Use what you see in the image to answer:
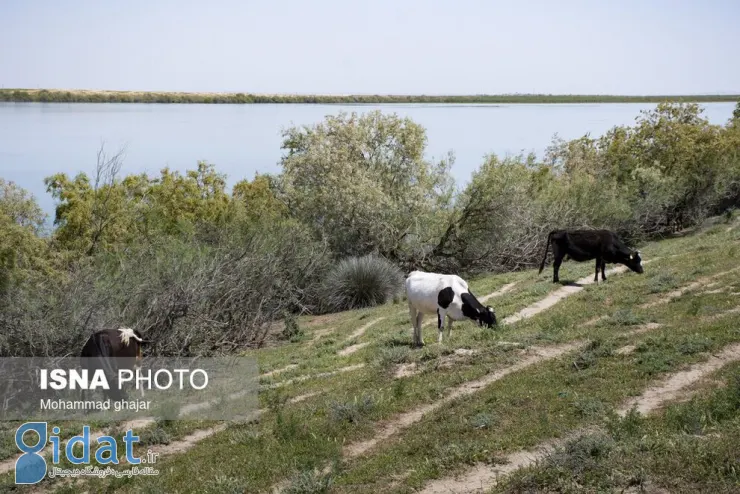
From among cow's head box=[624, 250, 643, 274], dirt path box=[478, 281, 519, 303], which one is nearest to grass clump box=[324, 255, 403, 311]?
dirt path box=[478, 281, 519, 303]

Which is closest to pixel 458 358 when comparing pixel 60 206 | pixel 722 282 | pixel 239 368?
pixel 239 368

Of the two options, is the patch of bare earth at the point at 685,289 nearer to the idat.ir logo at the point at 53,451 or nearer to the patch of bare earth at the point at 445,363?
the patch of bare earth at the point at 445,363

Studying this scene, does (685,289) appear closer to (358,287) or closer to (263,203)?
(358,287)

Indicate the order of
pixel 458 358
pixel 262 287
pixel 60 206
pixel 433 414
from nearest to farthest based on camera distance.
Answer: pixel 433 414 → pixel 458 358 → pixel 262 287 → pixel 60 206

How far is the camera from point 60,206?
2878 cm

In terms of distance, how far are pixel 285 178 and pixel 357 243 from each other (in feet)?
19.6

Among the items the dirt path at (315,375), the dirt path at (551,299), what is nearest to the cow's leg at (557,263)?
the dirt path at (551,299)

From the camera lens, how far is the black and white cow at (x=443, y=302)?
51.2ft

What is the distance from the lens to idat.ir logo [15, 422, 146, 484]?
1063 centimetres

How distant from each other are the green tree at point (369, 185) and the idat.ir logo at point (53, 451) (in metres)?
22.1

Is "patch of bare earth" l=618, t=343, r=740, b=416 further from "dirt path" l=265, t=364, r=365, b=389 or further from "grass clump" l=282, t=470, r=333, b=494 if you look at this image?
"dirt path" l=265, t=364, r=365, b=389

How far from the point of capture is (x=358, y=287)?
30094 millimetres

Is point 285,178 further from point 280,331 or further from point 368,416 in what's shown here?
point 368,416

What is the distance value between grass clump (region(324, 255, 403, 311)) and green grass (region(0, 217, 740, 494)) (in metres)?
13.1
